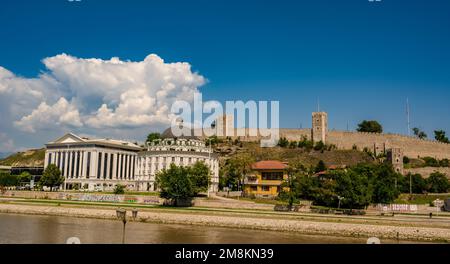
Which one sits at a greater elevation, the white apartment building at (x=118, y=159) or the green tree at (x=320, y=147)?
the green tree at (x=320, y=147)

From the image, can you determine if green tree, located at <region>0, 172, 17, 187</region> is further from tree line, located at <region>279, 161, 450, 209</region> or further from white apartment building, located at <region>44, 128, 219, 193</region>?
tree line, located at <region>279, 161, 450, 209</region>

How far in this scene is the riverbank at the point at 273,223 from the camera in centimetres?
4088

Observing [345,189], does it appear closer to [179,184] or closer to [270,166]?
[179,184]

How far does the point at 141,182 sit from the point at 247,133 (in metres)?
60.1

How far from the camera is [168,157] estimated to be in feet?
348

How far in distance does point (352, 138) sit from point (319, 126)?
11416mm

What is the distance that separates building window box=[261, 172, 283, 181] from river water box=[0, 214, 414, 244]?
3653 cm

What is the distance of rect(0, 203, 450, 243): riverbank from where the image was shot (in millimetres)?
40875

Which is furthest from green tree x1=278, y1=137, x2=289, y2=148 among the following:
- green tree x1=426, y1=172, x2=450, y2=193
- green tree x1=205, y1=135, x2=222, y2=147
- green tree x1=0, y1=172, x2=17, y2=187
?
green tree x1=0, y1=172, x2=17, y2=187

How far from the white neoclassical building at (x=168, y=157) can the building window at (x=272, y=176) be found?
70.8ft

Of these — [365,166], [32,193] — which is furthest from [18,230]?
[365,166]

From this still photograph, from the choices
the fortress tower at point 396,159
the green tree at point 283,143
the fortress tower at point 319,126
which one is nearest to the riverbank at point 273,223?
the fortress tower at point 396,159

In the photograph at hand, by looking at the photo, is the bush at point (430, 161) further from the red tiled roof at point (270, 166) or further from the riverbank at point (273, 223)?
the riverbank at point (273, 223)
